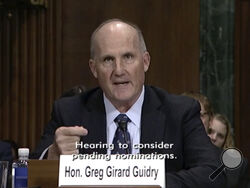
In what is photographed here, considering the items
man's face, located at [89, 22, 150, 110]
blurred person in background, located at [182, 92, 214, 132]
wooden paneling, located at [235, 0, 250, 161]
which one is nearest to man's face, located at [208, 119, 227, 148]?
blurred person in background, located at [182, 92, 214, 132]

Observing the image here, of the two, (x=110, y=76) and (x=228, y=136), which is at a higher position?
(x=110, y=76)

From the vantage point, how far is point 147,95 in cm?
322

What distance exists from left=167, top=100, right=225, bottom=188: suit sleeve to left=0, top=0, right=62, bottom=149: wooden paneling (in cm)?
266

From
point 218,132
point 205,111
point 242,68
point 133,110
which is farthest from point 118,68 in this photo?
point 242,68

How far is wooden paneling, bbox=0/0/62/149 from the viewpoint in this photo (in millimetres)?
5652

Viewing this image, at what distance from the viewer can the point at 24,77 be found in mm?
5652

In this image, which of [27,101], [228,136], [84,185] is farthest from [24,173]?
[27,101]

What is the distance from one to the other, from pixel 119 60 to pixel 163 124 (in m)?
0.35

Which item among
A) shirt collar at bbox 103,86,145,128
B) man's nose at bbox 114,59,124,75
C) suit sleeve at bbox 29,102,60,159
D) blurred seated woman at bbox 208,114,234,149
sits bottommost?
blurred seated woman at bbox 208,114,234,149

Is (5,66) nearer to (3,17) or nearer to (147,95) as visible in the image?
(3,17)

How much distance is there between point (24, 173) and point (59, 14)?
3.24m

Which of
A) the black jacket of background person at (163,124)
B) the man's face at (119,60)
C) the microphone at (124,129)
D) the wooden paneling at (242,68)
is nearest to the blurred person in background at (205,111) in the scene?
the wooden paneling at (242,68)

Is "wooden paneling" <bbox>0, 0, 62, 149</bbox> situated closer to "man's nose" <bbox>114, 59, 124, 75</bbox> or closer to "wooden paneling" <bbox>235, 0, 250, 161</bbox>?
"wooden paneling" <bbox>235, 0, 250, 161</bbox>

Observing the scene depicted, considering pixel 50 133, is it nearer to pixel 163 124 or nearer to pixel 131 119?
pixel 131 119
